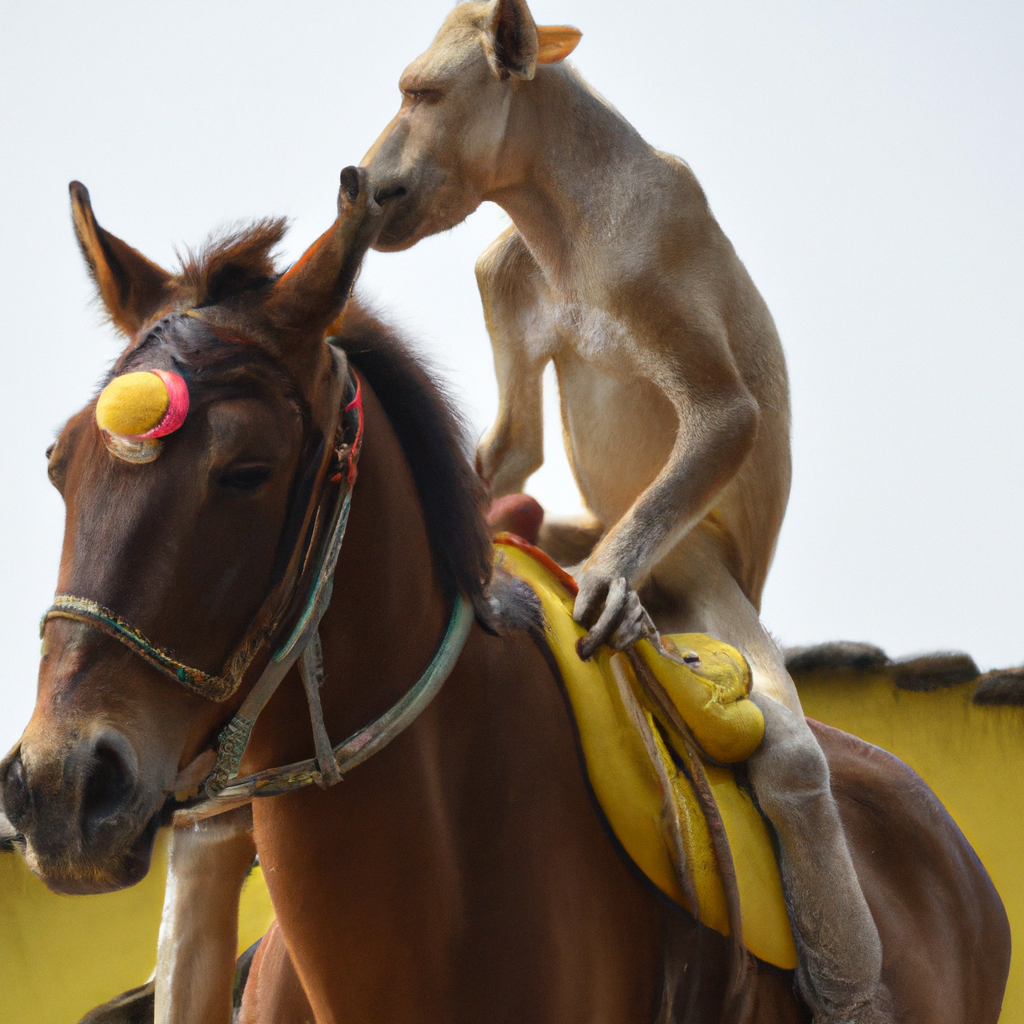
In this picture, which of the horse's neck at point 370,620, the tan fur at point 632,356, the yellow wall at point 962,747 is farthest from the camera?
the yellow wall at point 962,747

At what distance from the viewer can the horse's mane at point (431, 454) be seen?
170 cm

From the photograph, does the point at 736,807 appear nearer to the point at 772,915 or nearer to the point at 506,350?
the point at 772,915

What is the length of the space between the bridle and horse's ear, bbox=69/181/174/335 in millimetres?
301

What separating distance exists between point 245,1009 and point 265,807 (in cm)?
65

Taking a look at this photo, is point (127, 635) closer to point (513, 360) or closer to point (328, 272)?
point (328, 272)

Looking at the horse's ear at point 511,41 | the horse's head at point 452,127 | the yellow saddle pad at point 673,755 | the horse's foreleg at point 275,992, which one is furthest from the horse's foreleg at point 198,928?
the horse's ear at point 511,41

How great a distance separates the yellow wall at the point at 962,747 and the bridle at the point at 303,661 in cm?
386

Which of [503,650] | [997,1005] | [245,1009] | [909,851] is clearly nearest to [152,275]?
[503,650]

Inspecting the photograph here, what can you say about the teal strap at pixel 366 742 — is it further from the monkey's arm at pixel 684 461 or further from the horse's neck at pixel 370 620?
the monkey's arm at pixel 684 461

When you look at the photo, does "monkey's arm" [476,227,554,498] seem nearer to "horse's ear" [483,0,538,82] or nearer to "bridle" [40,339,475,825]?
"horse's ear" [483,0,538,82]

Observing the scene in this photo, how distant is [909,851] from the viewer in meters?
2.59

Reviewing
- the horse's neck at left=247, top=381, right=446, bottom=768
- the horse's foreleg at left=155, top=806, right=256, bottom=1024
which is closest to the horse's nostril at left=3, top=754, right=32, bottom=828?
the horse's neck at left=247, top=381, right=446, bottom=768

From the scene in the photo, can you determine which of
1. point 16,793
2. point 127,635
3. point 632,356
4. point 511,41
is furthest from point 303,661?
point 511,41

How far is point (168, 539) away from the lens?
1.28m
